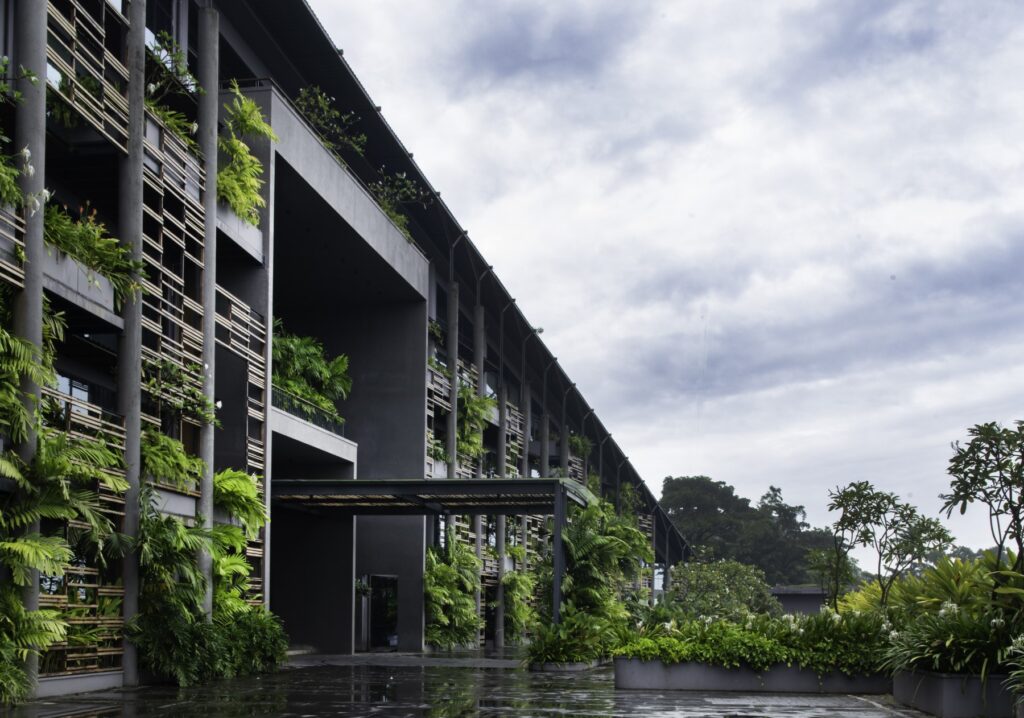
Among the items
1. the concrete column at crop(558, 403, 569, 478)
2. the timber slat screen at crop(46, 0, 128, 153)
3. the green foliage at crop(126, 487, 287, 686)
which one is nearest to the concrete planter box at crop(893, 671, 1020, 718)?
the green foliage at crop(126, 487, 287, 686)

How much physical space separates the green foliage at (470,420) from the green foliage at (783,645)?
21640 mm

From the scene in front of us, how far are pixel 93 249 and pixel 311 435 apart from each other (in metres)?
11.7

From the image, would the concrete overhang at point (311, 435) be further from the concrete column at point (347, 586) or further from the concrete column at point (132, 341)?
the concrete column at point (132, 341)

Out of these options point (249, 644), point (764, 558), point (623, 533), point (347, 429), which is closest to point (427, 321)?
point (347, 429)

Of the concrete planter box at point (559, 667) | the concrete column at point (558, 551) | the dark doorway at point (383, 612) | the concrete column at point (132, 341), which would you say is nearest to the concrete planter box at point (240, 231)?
the concrete column at point (132, 341)

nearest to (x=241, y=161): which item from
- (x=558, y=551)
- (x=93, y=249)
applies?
(x=93, y=249)

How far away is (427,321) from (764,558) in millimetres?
75472

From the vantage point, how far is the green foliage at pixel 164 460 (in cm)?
2022

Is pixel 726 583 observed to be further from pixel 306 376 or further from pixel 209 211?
pixel 209 211

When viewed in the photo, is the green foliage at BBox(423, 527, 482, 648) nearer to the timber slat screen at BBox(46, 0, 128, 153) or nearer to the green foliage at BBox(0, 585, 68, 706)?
the timber slat screen at BBox(46, 0, 128, 153)

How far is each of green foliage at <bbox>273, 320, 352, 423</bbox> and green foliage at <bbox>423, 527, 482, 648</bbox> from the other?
663 centimetres

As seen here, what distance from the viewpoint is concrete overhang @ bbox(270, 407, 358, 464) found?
27.7 meters

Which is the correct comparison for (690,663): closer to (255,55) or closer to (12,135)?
(12,135)

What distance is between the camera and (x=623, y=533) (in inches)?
1374
